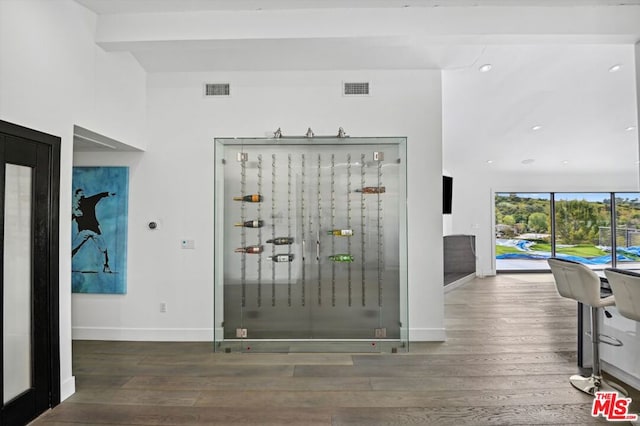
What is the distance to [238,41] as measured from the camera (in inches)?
113

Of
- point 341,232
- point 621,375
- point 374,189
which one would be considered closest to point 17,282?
point 341,232

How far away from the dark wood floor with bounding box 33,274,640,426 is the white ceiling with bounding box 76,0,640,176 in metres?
2.84

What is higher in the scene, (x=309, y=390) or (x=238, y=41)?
(x=238, y=41)

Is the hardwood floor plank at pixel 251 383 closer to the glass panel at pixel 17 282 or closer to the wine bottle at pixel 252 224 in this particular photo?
the glass panel at pixel 17 282

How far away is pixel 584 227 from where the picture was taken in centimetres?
812

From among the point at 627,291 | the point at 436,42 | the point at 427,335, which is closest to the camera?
the point at 627,291

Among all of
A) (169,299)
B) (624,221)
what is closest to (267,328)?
(169,299)

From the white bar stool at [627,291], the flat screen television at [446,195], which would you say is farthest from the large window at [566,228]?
the white bar stool at [627,291]

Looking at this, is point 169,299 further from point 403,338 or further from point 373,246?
point 403,338

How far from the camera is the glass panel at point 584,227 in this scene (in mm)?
8078

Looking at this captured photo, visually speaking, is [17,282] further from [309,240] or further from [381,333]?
[381,333]

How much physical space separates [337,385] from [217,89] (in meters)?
3.25

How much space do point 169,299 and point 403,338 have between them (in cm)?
256

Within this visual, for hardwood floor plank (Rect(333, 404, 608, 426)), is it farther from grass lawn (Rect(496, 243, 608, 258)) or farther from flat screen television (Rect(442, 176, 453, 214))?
grass lawn (Rect(496, 243, 608, 258))
